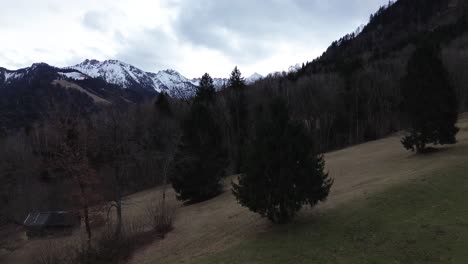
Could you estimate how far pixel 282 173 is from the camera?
1342cm

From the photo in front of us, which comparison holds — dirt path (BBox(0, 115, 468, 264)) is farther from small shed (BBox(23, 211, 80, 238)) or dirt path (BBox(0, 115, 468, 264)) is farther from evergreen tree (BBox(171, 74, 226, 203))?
small shed (BBox(23, 211, 80, 238))

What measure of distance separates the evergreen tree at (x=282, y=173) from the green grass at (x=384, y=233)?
1085mm

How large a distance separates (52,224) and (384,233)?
28.9 metres

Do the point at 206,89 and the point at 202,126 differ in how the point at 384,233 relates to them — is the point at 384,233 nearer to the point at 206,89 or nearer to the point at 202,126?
the point at 202,126

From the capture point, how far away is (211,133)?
33.0 m

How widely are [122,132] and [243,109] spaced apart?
105ft

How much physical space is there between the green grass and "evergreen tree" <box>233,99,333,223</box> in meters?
1.08

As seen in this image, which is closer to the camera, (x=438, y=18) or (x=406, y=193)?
(x=406, y=193)

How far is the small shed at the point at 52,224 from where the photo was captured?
31.5 m

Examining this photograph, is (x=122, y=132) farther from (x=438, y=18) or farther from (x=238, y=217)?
(x=438, y=18)

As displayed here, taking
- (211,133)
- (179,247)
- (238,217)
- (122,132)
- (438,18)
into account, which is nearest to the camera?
(179,247)

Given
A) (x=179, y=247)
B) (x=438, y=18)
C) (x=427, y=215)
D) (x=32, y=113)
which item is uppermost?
(x=438, y=18)

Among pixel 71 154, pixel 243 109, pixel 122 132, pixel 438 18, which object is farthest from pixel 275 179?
pixel 438 18

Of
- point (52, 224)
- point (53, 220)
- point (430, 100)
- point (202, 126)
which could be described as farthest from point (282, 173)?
point (53, 220)
